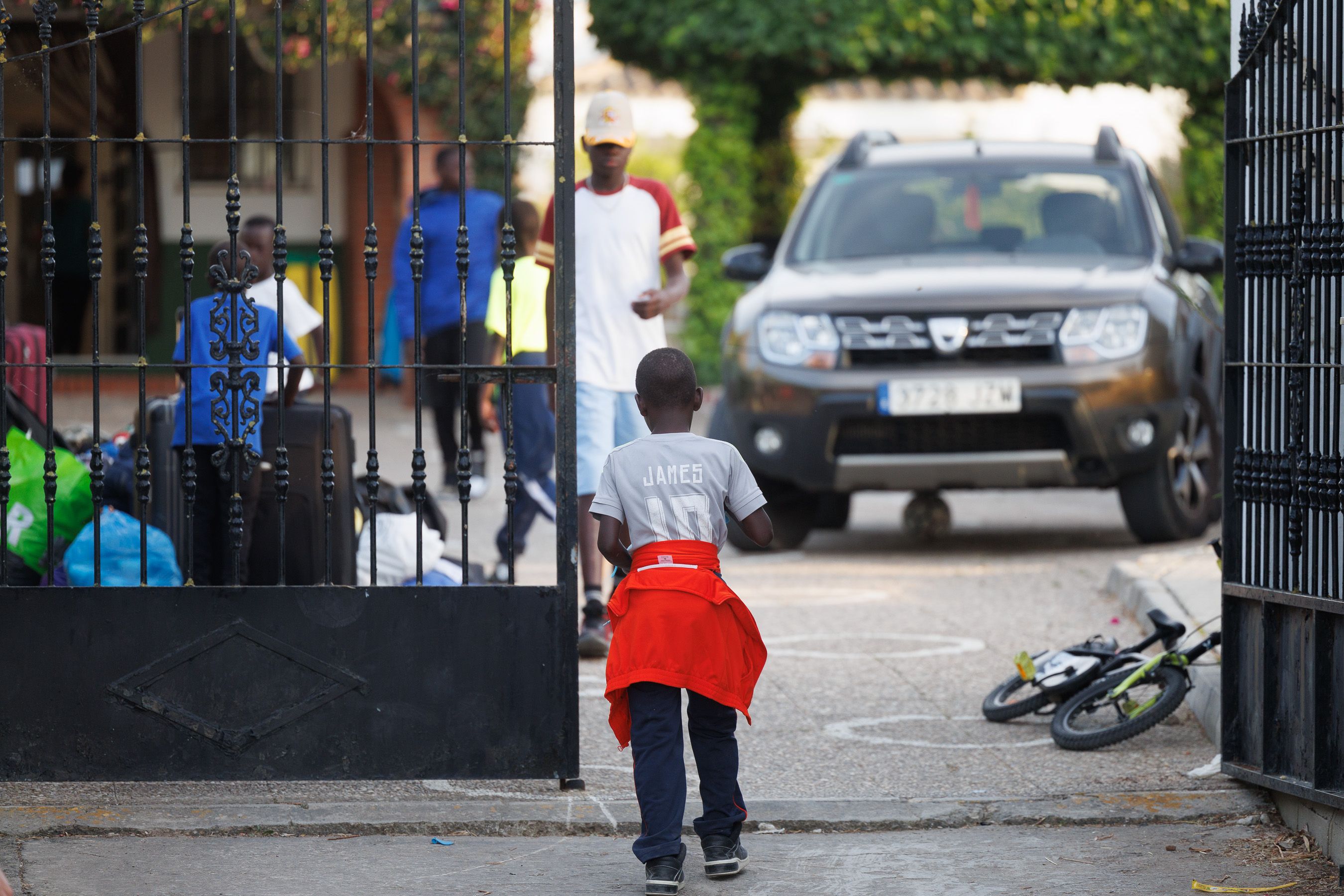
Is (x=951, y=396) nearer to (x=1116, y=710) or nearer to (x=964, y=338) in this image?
(x=964, y=338)

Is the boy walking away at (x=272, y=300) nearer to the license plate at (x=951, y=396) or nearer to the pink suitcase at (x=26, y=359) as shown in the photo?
the pink suitcase at (x=26, y=359)

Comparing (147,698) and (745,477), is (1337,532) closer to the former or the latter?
(745,477)

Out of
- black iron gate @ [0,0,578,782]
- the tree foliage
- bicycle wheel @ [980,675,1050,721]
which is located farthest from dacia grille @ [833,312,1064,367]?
the tree foliage

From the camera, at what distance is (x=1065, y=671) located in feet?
17.4

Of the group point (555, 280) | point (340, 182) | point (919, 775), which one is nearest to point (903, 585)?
point (919, 775)

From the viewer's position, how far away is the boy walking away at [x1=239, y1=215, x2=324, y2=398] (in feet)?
19.1

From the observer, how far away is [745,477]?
400cm

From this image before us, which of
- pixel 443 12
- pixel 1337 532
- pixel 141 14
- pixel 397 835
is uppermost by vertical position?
pixel 443 12

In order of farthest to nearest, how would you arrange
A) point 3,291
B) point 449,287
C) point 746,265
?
1. point 449,287
2. point 746,265
3. point 3,291

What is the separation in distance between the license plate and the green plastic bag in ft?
12.3

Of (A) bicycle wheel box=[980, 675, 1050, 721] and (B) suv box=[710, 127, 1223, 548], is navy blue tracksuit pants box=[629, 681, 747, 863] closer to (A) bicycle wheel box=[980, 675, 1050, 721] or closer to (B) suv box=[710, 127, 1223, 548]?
(A) bicycle wheel box=[980, 675, 1050, 721]

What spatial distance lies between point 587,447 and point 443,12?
9.95 m

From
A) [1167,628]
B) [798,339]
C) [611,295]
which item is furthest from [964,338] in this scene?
[1167,628]

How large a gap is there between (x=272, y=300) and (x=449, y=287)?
12.5ft
